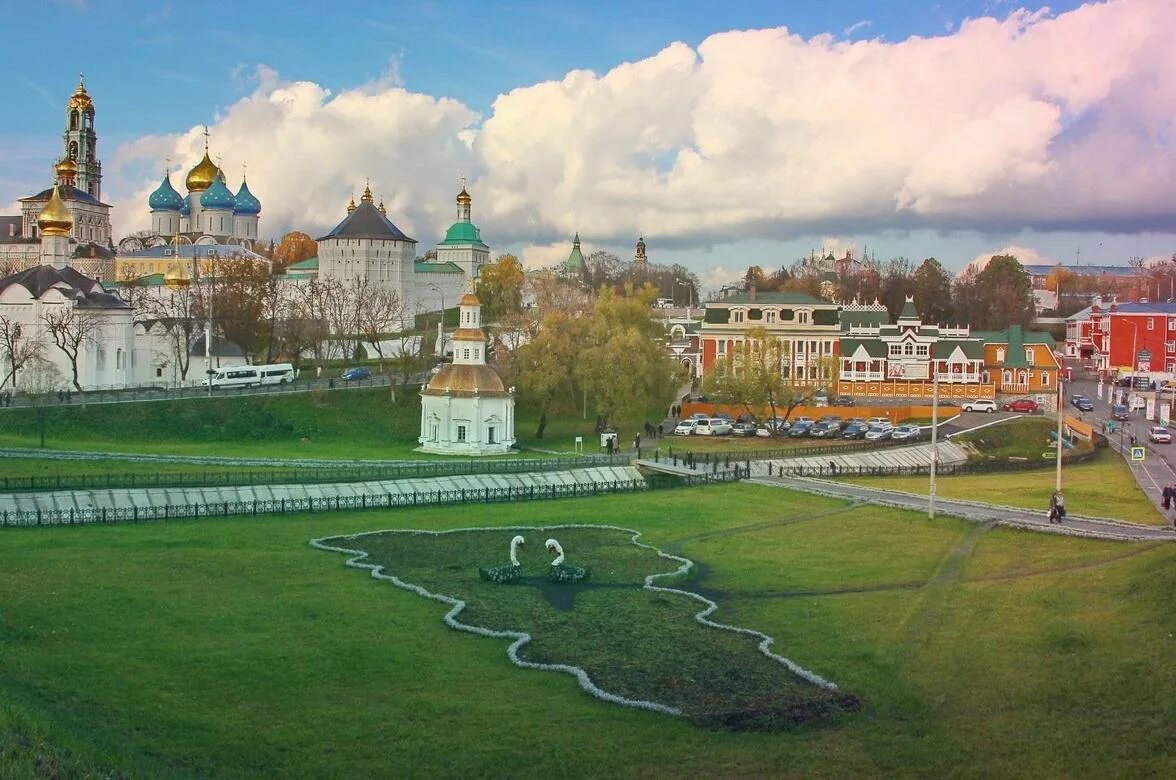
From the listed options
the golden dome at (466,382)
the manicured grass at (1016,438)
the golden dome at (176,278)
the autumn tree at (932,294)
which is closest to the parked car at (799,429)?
the manicured grass at (1016,438)

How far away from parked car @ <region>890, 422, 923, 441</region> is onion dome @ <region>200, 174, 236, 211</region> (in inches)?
3195

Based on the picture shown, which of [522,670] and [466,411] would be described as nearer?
[522,670]

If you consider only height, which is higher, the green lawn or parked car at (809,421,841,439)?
parked car at (809,421,841,439)

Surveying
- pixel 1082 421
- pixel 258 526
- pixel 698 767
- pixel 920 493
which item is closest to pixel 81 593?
pixel 258 526

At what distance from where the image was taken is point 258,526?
116ft

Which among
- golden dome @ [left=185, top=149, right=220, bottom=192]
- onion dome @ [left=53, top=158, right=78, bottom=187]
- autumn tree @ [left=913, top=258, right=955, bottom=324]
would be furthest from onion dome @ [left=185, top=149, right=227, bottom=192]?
autumn tree @ [left=913, top=258, right=955, bottom=324]

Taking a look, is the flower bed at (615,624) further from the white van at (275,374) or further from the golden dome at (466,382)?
the white van at (275,374)

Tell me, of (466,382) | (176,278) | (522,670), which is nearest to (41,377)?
(176,278)

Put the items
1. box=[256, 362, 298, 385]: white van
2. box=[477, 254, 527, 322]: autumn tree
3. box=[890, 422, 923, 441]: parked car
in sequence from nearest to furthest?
1. box=[890, 422, 923, 441]: parked car
2. box=[256, 362, 298, 385]: white van
3. box=[477, 254, 527, 322]: autumn tree

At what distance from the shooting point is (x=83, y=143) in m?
136

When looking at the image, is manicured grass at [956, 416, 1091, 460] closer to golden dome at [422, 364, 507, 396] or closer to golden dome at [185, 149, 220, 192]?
golden dome at [422, 364, 507, 396]

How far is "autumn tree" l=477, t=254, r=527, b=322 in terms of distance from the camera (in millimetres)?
87688

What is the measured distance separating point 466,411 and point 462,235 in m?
61.1

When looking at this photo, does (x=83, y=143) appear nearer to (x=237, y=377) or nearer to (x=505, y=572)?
(x=237, y=377)
